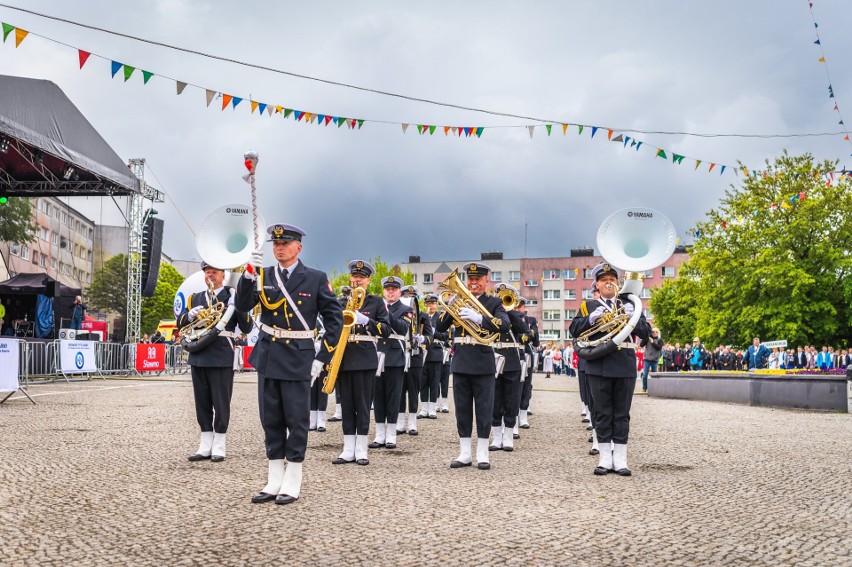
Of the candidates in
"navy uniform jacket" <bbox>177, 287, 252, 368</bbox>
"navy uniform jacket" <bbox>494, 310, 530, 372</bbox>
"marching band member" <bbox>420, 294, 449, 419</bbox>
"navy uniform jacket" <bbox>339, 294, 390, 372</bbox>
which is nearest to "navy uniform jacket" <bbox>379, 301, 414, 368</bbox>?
"navy uniform jacket" <bbox>339, 294, 390, 372</bbox>

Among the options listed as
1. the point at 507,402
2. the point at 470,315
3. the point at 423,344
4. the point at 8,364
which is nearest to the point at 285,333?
the point at 470,315

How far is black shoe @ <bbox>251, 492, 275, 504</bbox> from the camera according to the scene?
21.2 ft

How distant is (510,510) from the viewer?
6348mm

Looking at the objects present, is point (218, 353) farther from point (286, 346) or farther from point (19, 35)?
point (19, 35)

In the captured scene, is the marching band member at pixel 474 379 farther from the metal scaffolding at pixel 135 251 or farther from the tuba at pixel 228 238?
the metal scaffolding at pixel 135 251

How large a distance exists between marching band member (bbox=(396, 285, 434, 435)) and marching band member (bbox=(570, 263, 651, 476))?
4.30 meters

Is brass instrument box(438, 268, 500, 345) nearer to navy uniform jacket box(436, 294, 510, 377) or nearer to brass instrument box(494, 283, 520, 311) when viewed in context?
navy uniform jacket box(436, 294, 510, 377)

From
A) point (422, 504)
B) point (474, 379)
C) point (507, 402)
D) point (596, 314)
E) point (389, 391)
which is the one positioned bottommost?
point (422, 504)

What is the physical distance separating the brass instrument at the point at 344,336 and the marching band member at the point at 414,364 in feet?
8.72

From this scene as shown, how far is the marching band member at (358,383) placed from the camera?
888 centimetres

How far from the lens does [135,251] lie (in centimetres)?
3281

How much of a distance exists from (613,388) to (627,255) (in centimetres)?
145

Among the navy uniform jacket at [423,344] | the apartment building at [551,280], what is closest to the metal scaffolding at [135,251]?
the navy uniform jacket at [423,344]

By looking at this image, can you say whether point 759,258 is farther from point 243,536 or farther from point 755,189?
point 243,536
